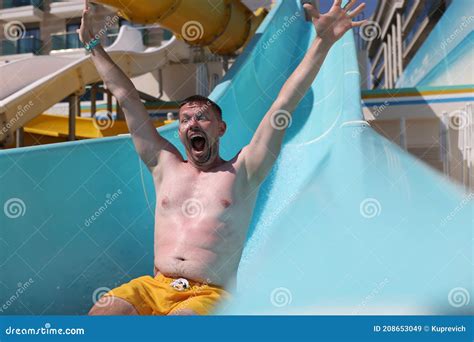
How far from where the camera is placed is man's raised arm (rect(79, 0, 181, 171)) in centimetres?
171

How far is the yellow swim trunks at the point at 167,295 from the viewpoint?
4.79 feet

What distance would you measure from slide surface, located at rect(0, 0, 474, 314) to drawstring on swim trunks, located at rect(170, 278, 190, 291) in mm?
204

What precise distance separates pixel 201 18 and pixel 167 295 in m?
2.95

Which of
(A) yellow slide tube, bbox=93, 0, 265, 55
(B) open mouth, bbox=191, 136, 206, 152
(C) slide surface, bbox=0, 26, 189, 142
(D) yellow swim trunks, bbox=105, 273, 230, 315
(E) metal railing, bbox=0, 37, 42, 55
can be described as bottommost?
(E) metal railing, bbox=0, 37, 42, 55

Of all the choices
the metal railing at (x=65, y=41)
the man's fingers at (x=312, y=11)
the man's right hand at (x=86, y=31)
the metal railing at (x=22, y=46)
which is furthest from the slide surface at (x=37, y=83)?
the metal railing at (x=22, y=46)

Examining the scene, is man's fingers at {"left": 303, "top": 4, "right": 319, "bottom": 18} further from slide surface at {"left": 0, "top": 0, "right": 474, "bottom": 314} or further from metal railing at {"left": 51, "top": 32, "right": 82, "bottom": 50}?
metal railing at {"left": 51, "top": 32, "right": 82, "bottom": 50}

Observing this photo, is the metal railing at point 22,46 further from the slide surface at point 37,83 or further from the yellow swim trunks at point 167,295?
A: the yellow swim trunks at point 167,295

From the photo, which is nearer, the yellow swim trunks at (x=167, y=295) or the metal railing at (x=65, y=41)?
the yellow swim trunks at (x=167, y=295)

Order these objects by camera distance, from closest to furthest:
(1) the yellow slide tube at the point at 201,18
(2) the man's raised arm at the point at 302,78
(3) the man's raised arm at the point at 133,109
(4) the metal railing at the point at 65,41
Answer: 1. (2) the man's raised arm at the point at 302,78
2. (3) the man's raised arm at the point at 133,109
3. (1) the yellow slide tube at the point at 201,18
4. (4) the metal railing at the point at 65,41

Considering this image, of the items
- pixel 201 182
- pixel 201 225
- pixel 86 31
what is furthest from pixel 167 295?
pixel 86 31

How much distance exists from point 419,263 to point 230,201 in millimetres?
772

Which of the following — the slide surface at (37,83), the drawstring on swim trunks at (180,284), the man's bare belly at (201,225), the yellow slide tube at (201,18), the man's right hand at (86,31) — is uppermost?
the man's right hand at (86,31)

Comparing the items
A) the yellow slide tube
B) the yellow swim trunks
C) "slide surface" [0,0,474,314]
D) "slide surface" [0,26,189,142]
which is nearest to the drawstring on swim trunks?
the yellow swim trunks

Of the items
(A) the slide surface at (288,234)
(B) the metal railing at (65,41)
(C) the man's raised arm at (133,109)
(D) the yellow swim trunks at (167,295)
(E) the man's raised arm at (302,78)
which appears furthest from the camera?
(B) the metal railing at (65,41)
